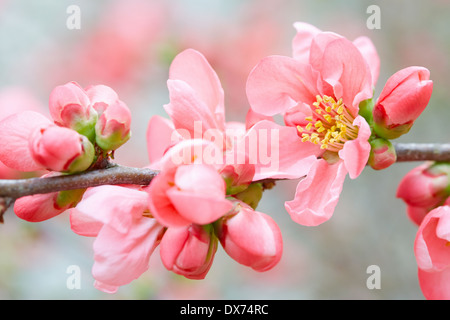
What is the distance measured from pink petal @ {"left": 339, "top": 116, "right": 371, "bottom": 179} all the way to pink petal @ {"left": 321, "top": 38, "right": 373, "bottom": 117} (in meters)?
0.07

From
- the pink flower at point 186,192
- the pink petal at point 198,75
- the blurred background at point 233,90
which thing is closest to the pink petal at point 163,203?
the pink flower at point 186,192

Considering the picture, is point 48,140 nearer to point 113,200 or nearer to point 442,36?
point 113,200

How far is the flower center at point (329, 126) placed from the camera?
73 cm

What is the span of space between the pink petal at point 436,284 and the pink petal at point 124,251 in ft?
1.36

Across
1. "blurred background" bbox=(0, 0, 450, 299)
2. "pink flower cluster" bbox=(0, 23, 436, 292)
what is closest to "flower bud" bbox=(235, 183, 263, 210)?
"pink flower cluster" bbox=(0, 23, 436, 292)

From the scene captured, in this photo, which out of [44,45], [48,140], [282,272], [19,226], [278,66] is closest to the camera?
[48,140]

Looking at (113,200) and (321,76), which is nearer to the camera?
(113,200)

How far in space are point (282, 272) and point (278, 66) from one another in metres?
1.67

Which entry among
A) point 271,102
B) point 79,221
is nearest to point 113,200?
point 79,221

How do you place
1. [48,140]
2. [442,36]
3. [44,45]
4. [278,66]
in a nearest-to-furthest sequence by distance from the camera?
[48,140] → [278,66] → [442,36] → [44,45]

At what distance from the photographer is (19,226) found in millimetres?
1704

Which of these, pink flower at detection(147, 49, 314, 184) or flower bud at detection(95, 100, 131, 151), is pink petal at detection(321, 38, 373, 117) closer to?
pink flower at detection(147, 49, 314, 184)

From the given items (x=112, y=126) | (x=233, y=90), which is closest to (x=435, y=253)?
(x=112, y=126)

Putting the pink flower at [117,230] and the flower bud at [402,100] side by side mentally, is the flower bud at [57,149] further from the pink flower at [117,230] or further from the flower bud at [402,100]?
the flower bud at [402,100]
